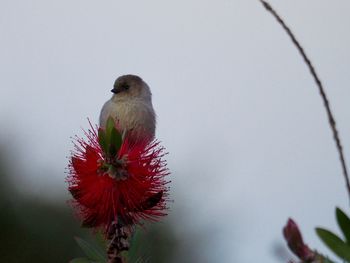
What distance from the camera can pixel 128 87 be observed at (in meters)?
5.28

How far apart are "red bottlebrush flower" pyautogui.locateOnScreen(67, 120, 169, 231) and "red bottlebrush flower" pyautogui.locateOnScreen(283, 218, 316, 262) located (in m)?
0.79

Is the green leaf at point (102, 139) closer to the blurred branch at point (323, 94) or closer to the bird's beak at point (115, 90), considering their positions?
the blurred branch at point (323, 94)

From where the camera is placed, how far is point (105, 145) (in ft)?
7.98

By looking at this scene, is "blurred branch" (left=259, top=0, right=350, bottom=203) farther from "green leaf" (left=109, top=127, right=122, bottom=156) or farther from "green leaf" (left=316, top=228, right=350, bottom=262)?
"green leaf" (left=109, top=127, right=122, bottom=156)

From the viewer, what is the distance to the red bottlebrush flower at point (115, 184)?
251cm

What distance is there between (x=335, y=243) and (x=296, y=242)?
0.32 ft

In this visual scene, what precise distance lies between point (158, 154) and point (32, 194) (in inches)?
450

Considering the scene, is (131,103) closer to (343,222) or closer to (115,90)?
(115,90)

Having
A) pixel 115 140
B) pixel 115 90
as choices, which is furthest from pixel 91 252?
pixel 115 90

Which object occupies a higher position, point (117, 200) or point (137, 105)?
point (137, 105)

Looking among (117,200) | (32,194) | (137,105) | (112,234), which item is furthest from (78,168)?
(32,194)

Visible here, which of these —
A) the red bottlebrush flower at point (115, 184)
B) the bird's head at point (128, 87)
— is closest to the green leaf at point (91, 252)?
the red bottlebrush flower at point (115, 184)

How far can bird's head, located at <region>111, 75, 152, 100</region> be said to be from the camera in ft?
17.3

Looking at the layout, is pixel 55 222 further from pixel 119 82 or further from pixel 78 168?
pixel 78 168
